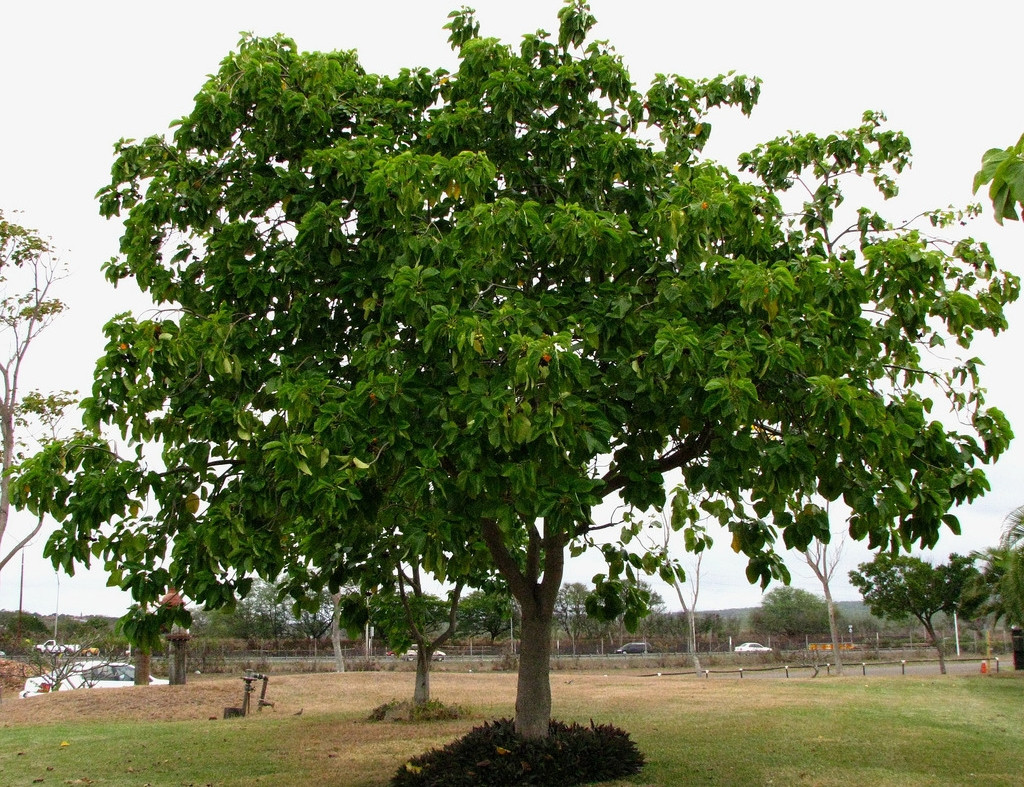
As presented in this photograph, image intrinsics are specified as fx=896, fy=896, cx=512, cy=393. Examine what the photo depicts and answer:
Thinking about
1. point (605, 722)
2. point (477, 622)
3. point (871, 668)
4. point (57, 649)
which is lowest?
point (871, 668)

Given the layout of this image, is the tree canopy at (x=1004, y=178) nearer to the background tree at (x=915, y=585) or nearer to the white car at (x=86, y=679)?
the white car at (x=86, y=679)

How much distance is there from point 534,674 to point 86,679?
20.7 meters

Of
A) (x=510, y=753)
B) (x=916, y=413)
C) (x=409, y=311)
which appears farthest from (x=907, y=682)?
(x=409, y=311)

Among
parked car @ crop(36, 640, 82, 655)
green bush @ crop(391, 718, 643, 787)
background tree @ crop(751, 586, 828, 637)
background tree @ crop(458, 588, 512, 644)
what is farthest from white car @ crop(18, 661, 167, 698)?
background tree @ crop(751, 586, 828, 637)

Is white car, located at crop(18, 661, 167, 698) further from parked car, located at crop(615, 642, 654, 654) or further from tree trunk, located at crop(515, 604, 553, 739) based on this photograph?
parked car, located at crop(615, 642, 654, 654)

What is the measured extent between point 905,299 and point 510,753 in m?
5.78

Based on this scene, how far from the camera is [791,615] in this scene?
2377 inches

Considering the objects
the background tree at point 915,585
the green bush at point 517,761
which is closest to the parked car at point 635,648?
the background tree at point 915,585

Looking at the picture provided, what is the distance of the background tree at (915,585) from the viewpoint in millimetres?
29578

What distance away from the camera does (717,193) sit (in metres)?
7.11

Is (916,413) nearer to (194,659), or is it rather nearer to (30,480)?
(30,480)

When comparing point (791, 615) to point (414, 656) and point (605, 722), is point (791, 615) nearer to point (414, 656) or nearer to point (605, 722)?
point (414, 656)

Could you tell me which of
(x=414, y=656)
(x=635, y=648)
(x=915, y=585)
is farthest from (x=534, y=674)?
(x=635, y=648)

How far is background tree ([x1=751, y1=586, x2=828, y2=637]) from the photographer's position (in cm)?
5556
